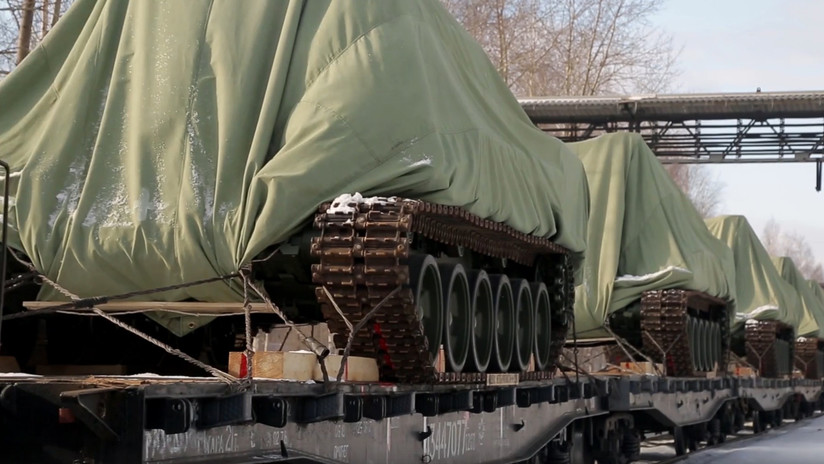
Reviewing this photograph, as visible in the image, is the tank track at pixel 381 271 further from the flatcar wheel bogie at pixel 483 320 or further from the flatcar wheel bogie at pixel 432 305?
the flatcar wheel bogie at pixel 483 320

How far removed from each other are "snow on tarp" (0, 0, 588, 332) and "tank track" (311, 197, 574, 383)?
17cm

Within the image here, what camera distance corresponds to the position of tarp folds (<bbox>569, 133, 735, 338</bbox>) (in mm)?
16344

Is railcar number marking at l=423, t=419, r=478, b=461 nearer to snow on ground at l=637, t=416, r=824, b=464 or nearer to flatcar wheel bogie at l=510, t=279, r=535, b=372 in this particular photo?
flatcar wheel bogie at l=510, t=279, r=535, b=372

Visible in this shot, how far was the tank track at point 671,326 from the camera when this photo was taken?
16.7m

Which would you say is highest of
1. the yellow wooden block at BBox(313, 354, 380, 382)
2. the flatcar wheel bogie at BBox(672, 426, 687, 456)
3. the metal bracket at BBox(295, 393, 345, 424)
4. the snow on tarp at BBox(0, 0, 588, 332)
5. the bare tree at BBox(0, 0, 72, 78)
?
the bare tree at BBox(0, 0, 72, 78)

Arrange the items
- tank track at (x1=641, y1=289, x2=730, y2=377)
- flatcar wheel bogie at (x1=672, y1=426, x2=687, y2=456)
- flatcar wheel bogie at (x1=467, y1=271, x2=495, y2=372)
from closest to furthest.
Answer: flatcar wheel bogie at (x1=467, y1=271, x2=495, y2=372), tank track at (x1=641, y1=289, x2=730, y2=377), flatcar wheel bogie at (x1=672, y1=426, x2=687, y2=456)

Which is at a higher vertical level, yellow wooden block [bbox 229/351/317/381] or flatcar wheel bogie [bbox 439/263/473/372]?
flatcar wheel bogie [bbox 439/263/473/372]

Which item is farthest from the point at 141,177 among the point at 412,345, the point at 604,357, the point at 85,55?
the point at 604,357

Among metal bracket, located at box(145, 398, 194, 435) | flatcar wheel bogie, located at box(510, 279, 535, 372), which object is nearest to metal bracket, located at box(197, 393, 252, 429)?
metal bracket, located at box(145, 398, 194, 435)

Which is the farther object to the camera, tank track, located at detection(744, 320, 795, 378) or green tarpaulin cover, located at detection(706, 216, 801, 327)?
green tarpaulin cover, located at detection(706, 216, 801, 327)

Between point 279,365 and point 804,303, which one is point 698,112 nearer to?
point 804,303

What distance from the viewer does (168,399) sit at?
204 inches

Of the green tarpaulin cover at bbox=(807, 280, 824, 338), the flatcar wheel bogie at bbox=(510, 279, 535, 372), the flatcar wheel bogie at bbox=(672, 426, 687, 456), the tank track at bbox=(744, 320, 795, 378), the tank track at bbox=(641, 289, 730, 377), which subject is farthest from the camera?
the green tarpaulin cover at bbox=(807, 280, 824, 338)

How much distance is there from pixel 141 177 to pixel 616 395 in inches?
298
